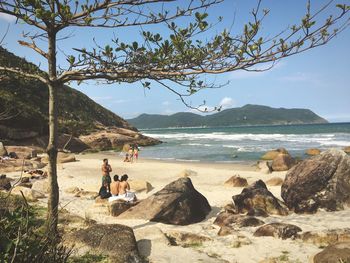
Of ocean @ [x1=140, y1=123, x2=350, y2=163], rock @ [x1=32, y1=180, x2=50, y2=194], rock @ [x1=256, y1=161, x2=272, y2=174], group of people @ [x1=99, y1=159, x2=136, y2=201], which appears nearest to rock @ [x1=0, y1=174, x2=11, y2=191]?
rock @ [x1=32, y1=180, x2=50, y2=194]

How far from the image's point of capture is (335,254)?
7.03 metres

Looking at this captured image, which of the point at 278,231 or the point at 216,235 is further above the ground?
the point at 278,231

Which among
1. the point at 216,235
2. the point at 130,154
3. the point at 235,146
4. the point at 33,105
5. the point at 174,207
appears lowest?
the point at 216,235

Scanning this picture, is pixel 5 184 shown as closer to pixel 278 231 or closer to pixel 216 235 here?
pixel 216 235

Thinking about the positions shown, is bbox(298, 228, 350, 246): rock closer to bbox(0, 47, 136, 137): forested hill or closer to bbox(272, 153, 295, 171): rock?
bbox(0, 47, 136, 137): forested hill

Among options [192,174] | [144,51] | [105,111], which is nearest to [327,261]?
[144,51]

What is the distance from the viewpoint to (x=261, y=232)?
9.85 meters

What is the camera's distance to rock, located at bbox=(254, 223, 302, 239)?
9.60m

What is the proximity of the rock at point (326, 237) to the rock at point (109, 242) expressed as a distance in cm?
443

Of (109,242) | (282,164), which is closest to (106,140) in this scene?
(282,164)

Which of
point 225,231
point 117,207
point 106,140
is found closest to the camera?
point 225,231

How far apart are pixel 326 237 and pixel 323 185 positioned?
3521 millimetres

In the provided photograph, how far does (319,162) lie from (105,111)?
67.2m

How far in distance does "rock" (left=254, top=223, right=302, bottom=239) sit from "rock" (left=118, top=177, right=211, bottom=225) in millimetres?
2345
